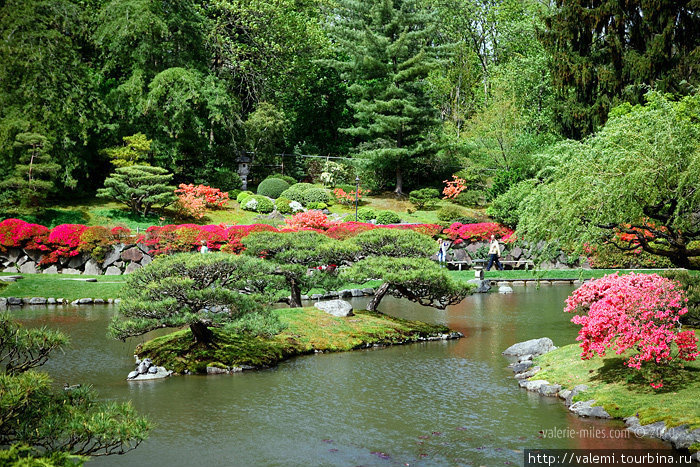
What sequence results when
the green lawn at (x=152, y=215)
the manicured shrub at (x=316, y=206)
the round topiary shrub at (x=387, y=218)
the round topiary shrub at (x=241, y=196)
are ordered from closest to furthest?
the green lawn at (x=152, y=215)
the round topiary shrub at (x=387, y=218)
the manicured shrub at (x=316, y=206)
the round topiary shrub at (x=241, y=196)

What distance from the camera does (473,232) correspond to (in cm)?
2847

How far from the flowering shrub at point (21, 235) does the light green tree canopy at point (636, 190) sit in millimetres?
18743

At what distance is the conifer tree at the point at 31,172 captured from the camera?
26.3m

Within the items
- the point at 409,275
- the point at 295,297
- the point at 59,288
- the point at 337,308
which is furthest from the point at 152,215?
the point at 409,275

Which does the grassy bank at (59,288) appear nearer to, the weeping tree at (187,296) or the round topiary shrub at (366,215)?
the weeping tree at (187,296)

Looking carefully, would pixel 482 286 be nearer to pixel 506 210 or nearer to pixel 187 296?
pixel 506 210

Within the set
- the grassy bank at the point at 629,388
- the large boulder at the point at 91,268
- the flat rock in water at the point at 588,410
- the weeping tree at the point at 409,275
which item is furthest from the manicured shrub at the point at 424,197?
the flat rock in water at the point at 588,410

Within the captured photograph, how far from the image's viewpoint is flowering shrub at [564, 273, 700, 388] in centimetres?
911

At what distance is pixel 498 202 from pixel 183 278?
69.5ft

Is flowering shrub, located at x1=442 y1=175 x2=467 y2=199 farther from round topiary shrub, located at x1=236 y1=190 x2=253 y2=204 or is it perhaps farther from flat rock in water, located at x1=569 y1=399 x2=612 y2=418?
flat rock in water, located at x1=569 y1=399 x2=612 y2=418

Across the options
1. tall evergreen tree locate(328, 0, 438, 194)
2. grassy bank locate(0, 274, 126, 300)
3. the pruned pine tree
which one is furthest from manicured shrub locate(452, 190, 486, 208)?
grassy bank locate(0, 274, 126, 300)

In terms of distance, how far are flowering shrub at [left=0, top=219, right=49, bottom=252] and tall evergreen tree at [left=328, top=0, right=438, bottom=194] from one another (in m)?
19.0

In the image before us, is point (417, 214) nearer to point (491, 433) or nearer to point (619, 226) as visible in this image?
point (619, 226)

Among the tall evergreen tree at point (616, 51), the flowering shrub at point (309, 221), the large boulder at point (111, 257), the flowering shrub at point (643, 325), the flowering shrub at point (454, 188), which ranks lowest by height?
the large boulder at point (111, 257)
